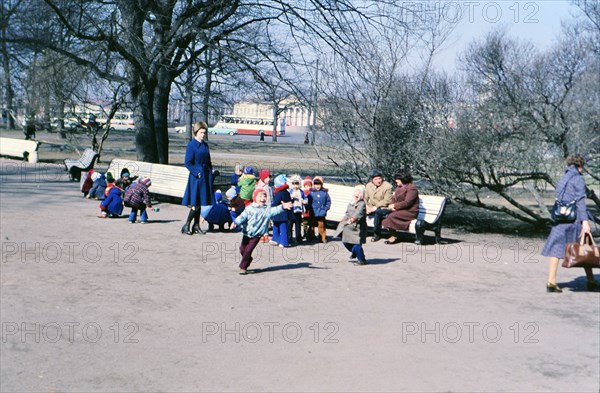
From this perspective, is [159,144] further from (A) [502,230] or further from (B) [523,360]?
(B) [523,360]

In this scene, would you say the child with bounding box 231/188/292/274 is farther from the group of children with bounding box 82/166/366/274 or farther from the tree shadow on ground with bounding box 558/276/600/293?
the tree shadow on ground with bounding box 558/276/600/293

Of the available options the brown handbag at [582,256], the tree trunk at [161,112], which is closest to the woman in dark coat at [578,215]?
the brown handbag at [582,256]

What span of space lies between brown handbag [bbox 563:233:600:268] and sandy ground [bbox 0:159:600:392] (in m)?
0.46

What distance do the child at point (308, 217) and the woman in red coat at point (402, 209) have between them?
1.23m

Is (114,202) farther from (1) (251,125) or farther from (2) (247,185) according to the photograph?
(1) (251,125)

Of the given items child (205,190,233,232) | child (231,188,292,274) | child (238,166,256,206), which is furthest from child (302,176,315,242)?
child (231,188,292,274)

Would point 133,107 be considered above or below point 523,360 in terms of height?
above

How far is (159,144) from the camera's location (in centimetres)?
2327

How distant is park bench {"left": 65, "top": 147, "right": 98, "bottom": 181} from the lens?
21.1 meters

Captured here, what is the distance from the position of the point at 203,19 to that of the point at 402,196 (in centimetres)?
808

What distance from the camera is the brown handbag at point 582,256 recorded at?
8.86 meters

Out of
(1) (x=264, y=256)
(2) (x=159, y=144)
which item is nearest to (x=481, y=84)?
(1) (x=264, y=256)

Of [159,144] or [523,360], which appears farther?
[159,144]

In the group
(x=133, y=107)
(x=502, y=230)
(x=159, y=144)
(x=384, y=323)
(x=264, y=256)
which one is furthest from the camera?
(x=159, y=144)
